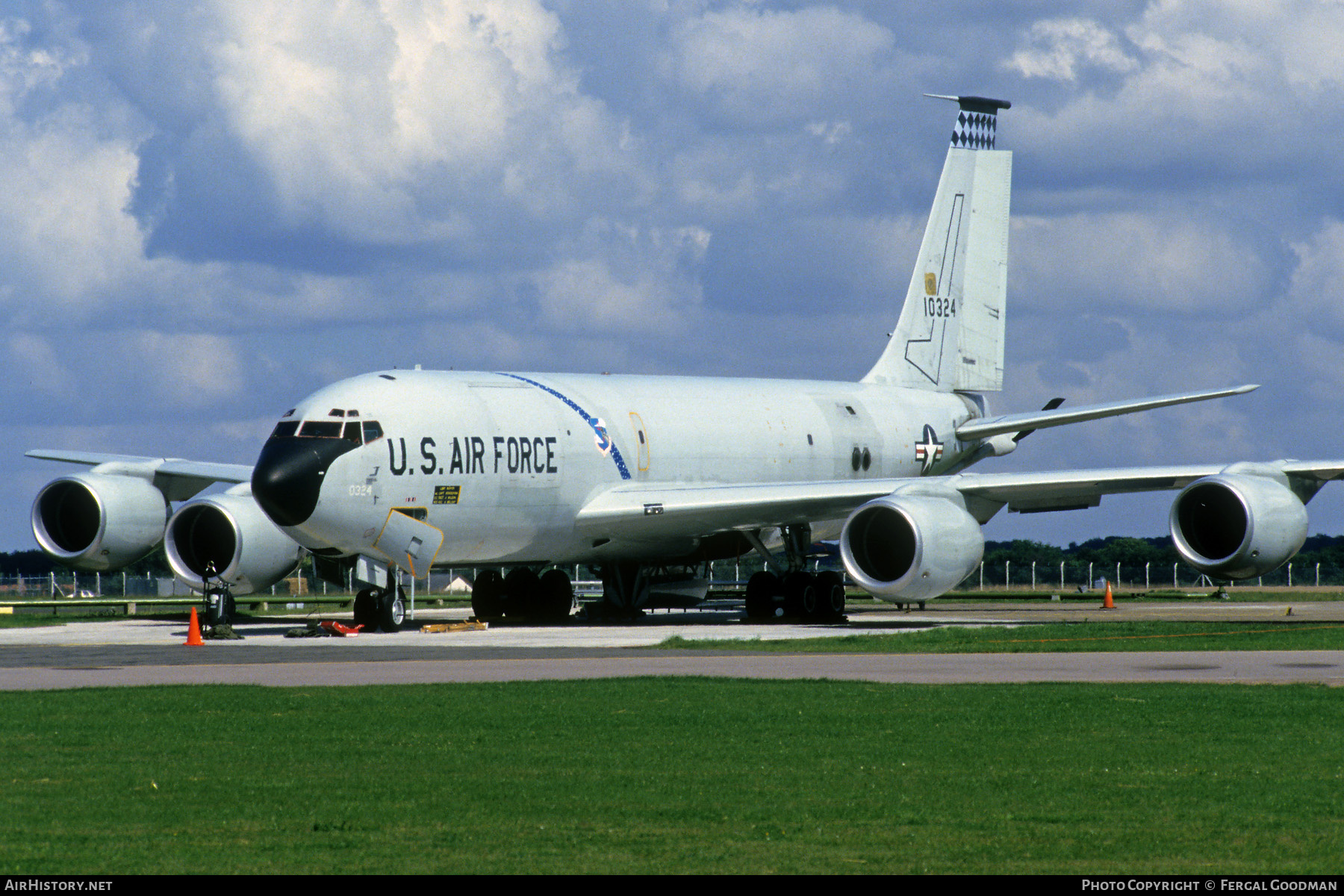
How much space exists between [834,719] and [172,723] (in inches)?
216

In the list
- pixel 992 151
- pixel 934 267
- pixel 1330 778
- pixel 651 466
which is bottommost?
pixel 1330 778

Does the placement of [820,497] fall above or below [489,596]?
above

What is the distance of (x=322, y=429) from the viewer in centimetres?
2938

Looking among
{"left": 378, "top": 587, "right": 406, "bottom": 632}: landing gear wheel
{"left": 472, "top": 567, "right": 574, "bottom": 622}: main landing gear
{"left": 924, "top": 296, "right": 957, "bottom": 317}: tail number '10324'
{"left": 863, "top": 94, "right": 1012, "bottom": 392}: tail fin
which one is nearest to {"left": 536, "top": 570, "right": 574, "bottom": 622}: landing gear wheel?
{"left": 472, "top": 567, "right": 574, "bottom": 622}: main landing gear

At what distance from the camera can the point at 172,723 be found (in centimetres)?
1455

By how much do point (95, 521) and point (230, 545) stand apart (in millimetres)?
4252

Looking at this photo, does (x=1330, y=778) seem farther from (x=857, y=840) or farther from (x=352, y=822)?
(x=352, y=822)

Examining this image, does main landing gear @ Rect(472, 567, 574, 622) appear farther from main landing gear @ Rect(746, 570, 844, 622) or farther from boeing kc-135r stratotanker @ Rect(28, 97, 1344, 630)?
main landing gear @ Rect(746, 570, 844, 622)

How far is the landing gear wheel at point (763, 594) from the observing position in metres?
35.1

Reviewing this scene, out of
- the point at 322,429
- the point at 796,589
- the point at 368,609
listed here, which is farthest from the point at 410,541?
the point at 796,589

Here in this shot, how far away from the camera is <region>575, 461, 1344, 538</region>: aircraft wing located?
31609 millimetres

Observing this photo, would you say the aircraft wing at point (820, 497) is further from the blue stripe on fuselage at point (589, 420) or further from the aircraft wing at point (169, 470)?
the aircraft wing at point (169, 470)

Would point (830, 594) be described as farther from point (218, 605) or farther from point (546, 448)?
point (218, 605)

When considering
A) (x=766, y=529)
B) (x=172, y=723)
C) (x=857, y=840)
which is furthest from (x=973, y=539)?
(x=857, y=840)
